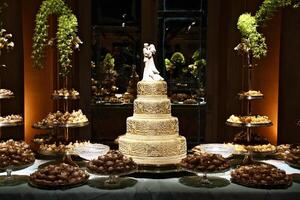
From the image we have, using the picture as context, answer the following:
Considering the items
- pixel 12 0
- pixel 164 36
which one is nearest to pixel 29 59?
pixel 12 0

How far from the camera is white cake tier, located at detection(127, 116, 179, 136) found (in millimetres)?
3660

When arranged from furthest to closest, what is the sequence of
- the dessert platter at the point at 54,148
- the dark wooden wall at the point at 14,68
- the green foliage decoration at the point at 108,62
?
1. the green foliage decoration at the point at 108,62
2. the dark wooden wall at the point at 14,68
3. the dessert platter at the point at 54,148

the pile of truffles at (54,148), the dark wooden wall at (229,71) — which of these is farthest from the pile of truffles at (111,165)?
the dark wooden wall at (229,71)

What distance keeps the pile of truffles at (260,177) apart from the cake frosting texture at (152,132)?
0.63m

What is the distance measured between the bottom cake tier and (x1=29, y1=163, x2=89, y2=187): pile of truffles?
586 millimetres

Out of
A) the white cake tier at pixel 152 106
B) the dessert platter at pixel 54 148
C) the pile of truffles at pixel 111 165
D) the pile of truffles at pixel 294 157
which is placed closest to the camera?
the pile of truffles at pixel 111 165

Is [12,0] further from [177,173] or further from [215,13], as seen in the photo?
[177,173]

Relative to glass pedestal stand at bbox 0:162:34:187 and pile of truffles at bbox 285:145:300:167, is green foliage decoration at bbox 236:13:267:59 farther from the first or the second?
glass pedestal stand at bbox 0:162:34:187

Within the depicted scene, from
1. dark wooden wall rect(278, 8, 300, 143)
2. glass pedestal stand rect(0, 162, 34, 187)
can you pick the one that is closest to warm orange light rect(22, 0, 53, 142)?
glass pedestal stand rect(0, 162, 34, 187)

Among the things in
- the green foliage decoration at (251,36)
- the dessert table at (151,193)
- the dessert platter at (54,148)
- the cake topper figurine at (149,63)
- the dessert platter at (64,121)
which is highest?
the green foliage decoration at (251,36)

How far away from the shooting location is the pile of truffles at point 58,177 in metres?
2.96

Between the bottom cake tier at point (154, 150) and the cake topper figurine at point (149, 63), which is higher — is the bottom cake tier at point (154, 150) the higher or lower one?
the lower one

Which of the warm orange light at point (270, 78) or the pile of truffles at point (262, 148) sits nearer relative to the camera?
the pile of truffles at point (262, 148)

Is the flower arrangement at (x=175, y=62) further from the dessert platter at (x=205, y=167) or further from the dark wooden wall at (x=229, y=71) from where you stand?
the dessert platter at (x=205, y=167)
